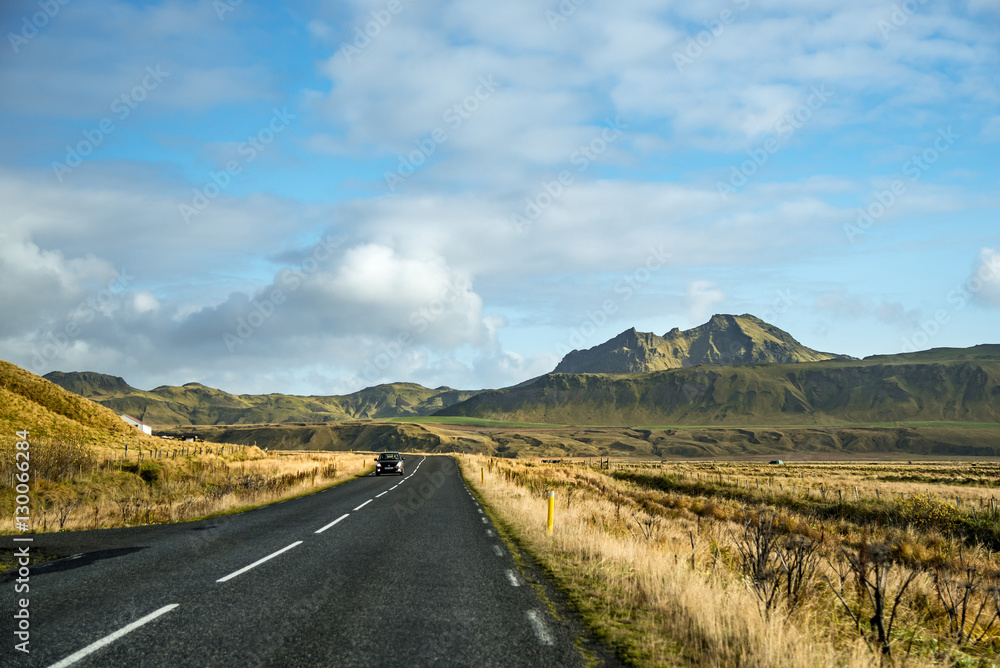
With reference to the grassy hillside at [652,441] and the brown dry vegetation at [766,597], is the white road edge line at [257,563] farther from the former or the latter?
the grassy hillside at [652,441]

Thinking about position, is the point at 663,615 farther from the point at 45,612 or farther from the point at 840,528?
the point at 840,528

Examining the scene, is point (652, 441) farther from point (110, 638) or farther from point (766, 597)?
point (110, 638)

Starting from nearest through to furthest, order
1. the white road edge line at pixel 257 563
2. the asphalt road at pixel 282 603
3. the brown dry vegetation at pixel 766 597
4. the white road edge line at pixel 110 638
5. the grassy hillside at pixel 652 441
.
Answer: the white road edge line at pixel 110 638
the asphalt road at pixel 282 603
the brown dry vegetation at pixel 766 597
the white road edge line at pixel 257 563
the grassy hillside at pixel 652 441

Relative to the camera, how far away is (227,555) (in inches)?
399

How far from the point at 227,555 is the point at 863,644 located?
9.75 m

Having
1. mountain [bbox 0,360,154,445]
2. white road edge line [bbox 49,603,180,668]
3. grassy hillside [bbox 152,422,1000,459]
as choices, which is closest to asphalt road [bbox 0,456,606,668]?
white road edge line [bbox 49,603,180,668]

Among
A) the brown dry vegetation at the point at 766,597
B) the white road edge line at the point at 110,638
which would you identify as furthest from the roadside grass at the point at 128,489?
the brown dry vegetation at the point at 766,597

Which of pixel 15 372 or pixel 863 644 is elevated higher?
pixel 15 372

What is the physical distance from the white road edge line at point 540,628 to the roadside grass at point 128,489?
515 inches

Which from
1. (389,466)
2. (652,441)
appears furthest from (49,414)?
(652,441)

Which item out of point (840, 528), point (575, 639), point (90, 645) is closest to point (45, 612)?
point (90, 645)

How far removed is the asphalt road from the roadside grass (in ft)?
11.7

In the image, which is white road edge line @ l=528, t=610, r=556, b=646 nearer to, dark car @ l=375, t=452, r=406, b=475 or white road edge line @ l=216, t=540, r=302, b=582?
white road edge line @ l=216, t=540, r=302, b=582

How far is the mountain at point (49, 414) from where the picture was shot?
37031 millimetres
